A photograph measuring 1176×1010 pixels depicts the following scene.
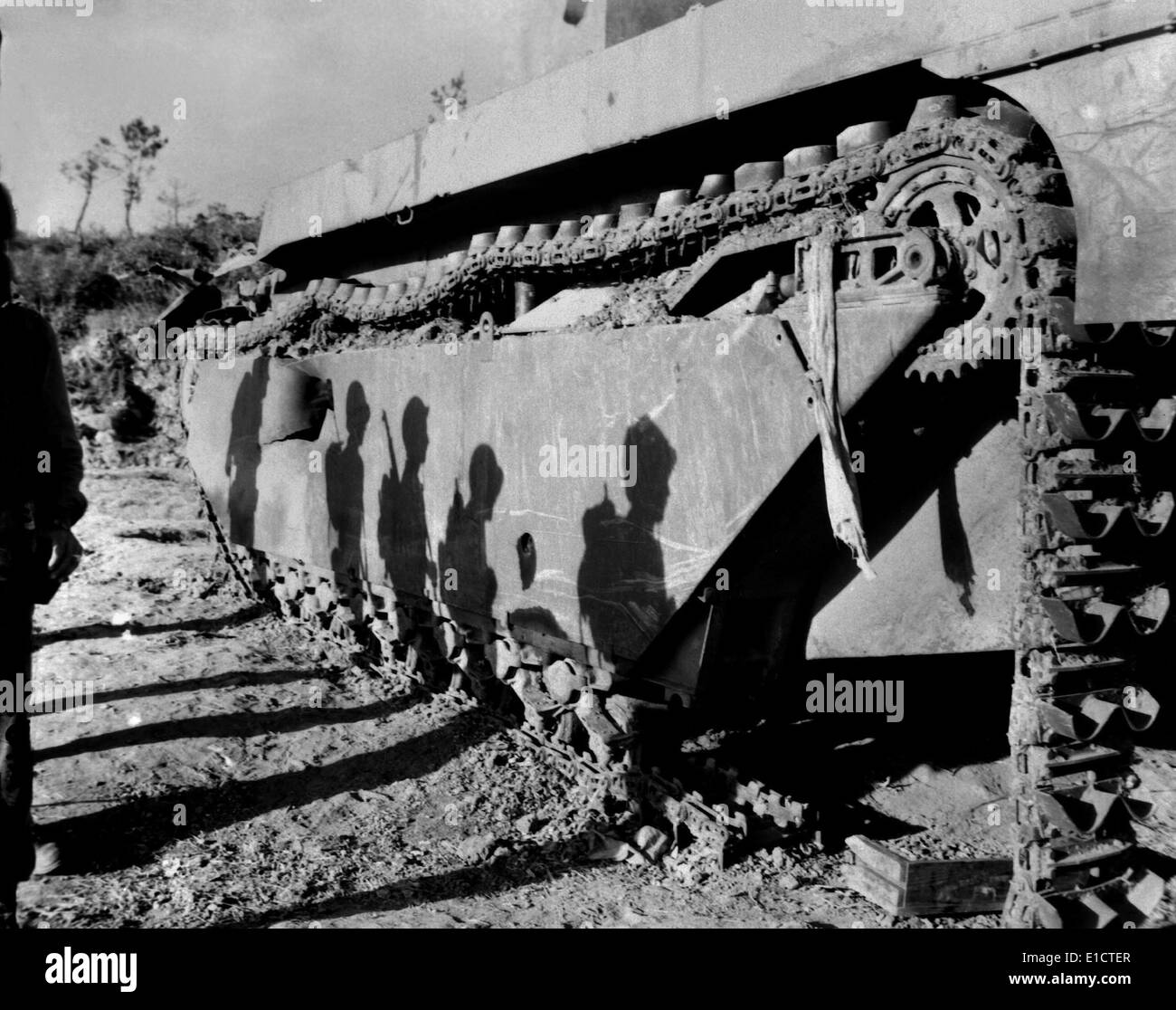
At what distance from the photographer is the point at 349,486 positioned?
6.73m

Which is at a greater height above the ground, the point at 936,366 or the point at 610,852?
the point at 936,366

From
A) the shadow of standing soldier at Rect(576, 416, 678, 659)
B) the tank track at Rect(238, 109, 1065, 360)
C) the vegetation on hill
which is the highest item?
the vegetation on hill

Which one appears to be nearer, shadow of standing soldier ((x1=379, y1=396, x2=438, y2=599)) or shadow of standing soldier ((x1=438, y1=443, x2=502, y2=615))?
shadow of standing soldier ((x1=438, y1=443, x2=502, y2=615))

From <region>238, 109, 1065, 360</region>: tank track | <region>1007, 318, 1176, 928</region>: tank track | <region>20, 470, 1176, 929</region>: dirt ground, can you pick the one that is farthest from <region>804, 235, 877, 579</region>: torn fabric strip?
<region>20, 470, 1176, 929</region>: dirt ground

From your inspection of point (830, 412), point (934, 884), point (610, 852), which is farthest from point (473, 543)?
point (934, 884)

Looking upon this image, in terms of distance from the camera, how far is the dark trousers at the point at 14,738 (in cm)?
332

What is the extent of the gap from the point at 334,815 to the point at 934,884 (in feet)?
8.06

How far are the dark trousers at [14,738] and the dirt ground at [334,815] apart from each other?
49 centimetres

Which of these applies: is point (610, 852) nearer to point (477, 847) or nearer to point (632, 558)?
point (477, 847)

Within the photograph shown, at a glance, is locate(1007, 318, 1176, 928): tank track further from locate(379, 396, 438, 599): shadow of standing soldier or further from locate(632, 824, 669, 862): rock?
locate(379, 396, 438, 599): shadow of standing soldier

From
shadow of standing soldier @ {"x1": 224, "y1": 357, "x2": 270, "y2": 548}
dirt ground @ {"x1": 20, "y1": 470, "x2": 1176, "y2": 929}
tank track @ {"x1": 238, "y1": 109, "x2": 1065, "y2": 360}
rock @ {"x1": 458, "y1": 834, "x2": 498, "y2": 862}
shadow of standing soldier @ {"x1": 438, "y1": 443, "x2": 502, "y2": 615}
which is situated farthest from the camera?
shadow of standing soldier @ {"x1": 224, "y1": 357, "x2": 270, "y2": 548}

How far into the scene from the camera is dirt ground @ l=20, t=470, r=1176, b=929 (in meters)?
4.04

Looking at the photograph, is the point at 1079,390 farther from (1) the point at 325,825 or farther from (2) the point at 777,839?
(1) the point at 325,825
